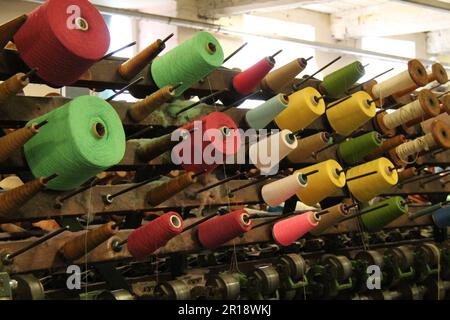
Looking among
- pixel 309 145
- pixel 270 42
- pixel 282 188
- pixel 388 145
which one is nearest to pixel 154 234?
pixel 282 188

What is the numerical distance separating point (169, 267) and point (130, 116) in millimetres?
570

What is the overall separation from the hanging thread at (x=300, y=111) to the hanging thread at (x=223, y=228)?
488 millimetres

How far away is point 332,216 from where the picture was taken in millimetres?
2594

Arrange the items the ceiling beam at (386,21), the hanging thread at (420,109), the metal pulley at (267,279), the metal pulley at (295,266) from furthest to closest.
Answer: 1. the ceiling beam at (386,21)
2. the hanging thread at (420,109)
3. the metal pulley at (295,266)
4. the metal pulley at (267,279)

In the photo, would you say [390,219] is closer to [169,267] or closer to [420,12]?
[169,267]

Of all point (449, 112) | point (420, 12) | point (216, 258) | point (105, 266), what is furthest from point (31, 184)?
point (420, 12)

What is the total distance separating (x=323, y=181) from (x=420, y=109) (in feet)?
2.03

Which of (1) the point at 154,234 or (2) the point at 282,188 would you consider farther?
(2) the point at 282,188

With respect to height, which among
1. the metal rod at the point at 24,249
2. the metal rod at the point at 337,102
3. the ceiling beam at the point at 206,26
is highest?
the ceiling beam at the point at 206,26

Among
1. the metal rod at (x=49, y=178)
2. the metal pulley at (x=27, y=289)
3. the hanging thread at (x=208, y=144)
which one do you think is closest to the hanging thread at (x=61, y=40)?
the metal rod at (x=49, y=178)

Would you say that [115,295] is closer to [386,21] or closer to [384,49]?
[386,21]

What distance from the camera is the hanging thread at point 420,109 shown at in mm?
2889

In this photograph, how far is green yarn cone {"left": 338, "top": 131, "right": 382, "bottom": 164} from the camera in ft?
9.28

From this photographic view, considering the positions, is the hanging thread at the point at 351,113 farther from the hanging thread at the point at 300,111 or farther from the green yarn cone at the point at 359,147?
the hanging thread at the point at 300,111
